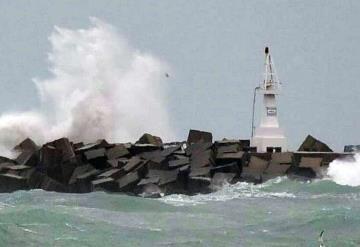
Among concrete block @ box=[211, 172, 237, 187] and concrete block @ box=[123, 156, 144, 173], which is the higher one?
concrete block @ box=[123, 156, 144, 173]

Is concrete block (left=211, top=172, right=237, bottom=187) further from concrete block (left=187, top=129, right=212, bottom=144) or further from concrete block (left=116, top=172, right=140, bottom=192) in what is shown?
concrete block (left=187, top=129, right=212, bottom=144)

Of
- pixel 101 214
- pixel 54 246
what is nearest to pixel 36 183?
pixel 101 214

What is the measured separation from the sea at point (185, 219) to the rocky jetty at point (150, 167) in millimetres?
897

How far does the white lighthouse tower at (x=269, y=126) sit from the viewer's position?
2658 centimetres

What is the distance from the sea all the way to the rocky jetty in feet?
2.94

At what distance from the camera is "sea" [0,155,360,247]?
13.8 meters

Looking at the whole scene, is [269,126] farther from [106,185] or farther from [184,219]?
[184,219]

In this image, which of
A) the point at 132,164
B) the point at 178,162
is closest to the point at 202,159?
the point at 178,162

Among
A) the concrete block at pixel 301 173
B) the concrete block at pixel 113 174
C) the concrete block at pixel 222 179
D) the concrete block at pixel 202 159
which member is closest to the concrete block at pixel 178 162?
the concrete block at pixel 202 159

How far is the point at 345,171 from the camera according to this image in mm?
25000

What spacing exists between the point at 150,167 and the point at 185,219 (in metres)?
6.94

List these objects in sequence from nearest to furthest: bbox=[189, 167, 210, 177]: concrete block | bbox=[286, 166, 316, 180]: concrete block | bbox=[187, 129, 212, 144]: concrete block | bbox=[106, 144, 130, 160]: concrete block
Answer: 1. bbox=[189, 167, 210, 177]: concrete block
2. bbox=[286, 166, 316, 180]: concrete block
3. bbox=[106, 144, 130, 160]: concrete block
4. bbox=[187, 129, 212, 144]: concrete block

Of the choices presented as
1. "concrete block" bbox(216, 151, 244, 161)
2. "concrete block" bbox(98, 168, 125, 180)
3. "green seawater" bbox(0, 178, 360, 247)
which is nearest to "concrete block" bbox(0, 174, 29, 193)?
"green seawater" bbox(0, 178, 360, 247)

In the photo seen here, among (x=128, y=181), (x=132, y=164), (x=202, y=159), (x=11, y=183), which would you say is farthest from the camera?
(x=202, y=159)
